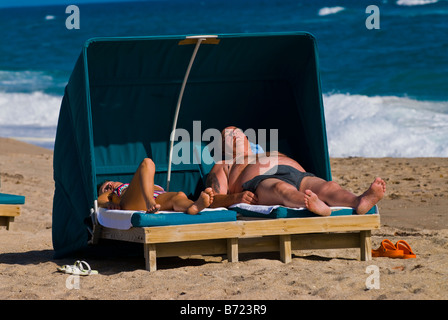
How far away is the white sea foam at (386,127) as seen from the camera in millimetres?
14281

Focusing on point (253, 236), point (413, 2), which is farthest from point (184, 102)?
point (413, 2)

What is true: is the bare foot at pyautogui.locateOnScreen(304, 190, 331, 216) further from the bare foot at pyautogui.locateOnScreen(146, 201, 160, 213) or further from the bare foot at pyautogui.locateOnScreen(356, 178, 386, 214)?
the bare foot at pyautogui.locateOnScreen(146, 201, 160, 213)

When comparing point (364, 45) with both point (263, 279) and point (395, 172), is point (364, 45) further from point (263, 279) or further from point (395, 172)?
point (263, 279)

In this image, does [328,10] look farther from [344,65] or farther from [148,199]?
[148,199]

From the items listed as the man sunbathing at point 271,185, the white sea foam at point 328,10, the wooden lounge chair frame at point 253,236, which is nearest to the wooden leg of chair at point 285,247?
the wooden lounge chair frame at point 253,236

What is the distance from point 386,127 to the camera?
51.1ft

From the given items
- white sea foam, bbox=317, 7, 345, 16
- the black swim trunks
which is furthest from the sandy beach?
white sea foam, bbox=317, 7, 345, 16

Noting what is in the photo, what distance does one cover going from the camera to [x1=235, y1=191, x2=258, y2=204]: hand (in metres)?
5.85

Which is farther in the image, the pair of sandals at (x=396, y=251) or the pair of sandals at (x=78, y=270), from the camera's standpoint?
the pair of sandals at (x=396, y=251)

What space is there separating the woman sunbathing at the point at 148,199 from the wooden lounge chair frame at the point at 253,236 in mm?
168

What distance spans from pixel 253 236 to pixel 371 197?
88cm

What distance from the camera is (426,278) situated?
486 centimetres

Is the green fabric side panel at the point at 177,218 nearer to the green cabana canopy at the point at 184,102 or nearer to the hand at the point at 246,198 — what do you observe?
the hand at the point at 246,198
